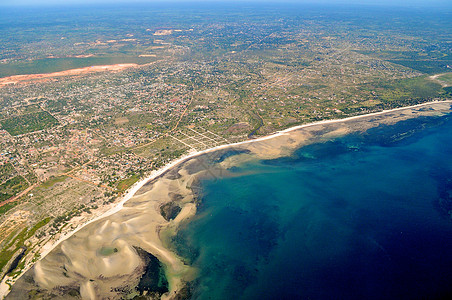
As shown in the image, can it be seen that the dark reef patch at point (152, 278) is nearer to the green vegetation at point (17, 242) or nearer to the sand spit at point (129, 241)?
the sand spit at point (129, 241)

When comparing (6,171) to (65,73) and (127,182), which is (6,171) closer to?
(127,182)

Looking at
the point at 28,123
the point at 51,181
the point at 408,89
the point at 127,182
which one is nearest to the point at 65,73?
the point at 28,123

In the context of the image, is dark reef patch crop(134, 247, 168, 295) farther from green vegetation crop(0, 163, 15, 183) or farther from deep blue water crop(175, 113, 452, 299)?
green vegetation crop(0, 163, 15, 183)

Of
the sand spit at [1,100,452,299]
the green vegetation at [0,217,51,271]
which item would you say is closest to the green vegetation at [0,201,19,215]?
the green vegetation at [0,217,51,271]

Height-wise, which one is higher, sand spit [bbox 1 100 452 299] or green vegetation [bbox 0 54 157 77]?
green vegetation [bbox 0 54 157 77]

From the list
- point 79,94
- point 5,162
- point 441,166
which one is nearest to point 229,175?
point 441,166

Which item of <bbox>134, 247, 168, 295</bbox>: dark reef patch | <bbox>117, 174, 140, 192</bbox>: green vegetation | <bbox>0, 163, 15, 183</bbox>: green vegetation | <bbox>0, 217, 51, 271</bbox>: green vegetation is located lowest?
<bbox>134, 247, 168, 295</bbox>: dark reef patch

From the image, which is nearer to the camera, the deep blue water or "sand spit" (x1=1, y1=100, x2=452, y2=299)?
"sand spit" (x1=1, y1=100, x2=452, y2=299)
